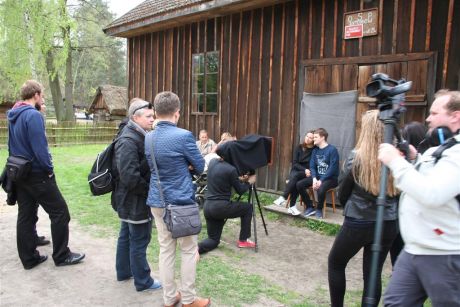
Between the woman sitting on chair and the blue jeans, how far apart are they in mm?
→ 3401

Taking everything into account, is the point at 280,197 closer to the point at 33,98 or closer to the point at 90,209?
the point at 90,209

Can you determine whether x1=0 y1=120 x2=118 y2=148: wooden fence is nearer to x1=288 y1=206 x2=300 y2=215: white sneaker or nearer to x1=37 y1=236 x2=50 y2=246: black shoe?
x1=37 y1=236 x2=50 y2=246: black shoe

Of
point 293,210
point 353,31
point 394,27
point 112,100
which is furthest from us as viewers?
point 112,100

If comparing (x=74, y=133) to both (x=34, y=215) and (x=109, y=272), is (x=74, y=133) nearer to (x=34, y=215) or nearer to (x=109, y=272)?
(x=34, y=215)

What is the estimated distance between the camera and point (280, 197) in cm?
774

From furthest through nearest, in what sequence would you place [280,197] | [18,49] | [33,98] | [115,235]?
[18,49]
[280,197]
[115,235]
[33,98]

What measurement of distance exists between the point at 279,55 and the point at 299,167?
2.34 metres

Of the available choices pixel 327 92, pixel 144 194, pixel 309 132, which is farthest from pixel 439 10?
pixel 144 194

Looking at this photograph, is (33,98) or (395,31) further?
(395,31)

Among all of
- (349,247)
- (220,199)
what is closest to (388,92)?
(349,247)

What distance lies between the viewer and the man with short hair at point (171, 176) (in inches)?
135

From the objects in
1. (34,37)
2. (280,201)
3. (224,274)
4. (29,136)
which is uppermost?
(34,37)

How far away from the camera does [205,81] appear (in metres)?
9.62

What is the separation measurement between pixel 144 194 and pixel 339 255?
1.88 m
